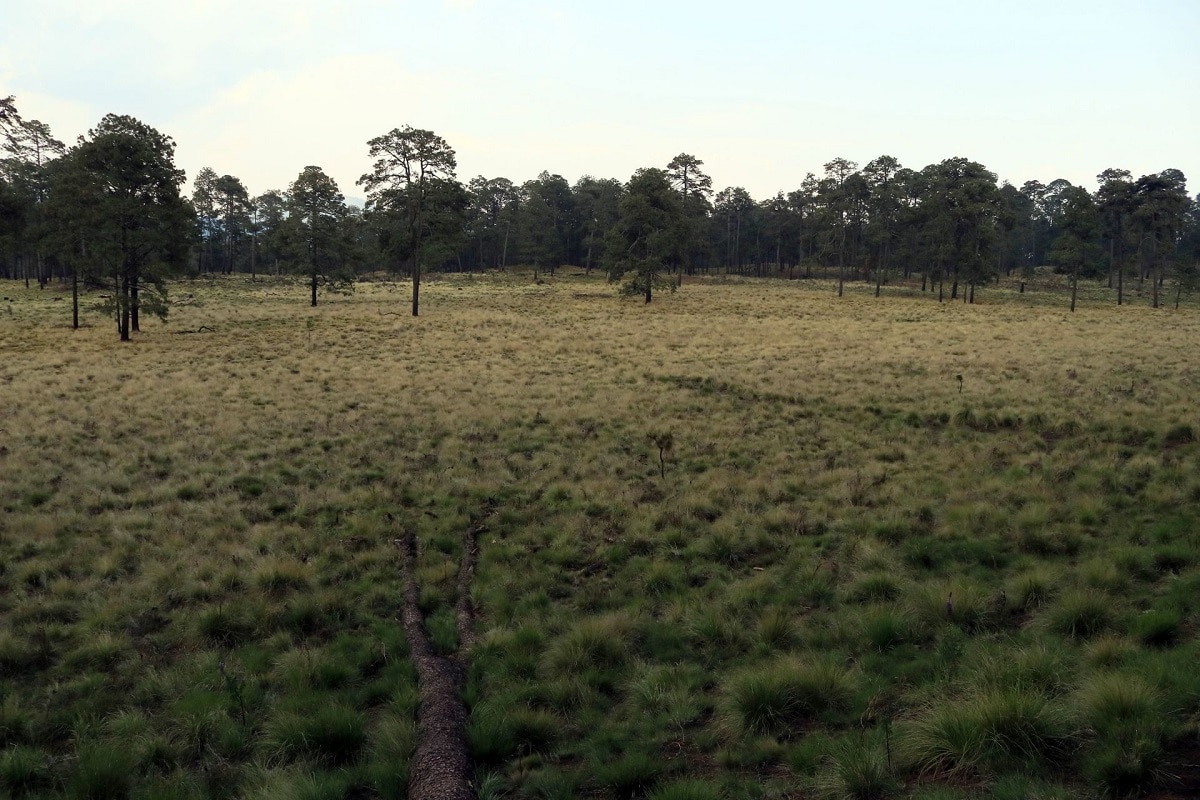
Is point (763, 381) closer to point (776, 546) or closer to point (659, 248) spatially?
point (776, 546)

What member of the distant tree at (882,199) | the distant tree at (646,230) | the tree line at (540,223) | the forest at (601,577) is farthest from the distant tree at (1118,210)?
the forest at (601,577)

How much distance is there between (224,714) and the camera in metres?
5.27

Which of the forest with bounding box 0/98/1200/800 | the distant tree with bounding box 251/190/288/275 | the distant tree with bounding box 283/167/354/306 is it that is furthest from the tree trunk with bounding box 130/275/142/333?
the distant tree with bounding box 251/190/288/275

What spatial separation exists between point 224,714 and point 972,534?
8294 millimetres

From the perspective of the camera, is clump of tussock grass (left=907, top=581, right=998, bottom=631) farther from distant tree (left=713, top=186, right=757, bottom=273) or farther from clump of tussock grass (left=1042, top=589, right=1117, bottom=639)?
distant tree (left=713, top=186, right=757, bottom=273)

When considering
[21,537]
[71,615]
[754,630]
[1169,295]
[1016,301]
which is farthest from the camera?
[1169,295]

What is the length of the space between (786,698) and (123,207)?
36725 mm

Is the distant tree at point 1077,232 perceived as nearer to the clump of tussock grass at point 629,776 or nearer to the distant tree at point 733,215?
the distant tree at point 733,215

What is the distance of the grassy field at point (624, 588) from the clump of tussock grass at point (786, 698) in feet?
0.08

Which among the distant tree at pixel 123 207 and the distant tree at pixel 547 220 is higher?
the distant tree at pixel 547 220

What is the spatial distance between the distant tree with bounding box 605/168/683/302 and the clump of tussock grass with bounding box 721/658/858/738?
50611 millimetres

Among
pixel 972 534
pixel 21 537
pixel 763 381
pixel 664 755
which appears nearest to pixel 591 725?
pixel 664 755

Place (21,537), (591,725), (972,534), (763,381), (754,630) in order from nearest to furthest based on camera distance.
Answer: (591,725), (754,630), (972,534), (21,537), (763,381)

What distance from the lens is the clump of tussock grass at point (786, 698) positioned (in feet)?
16.1
